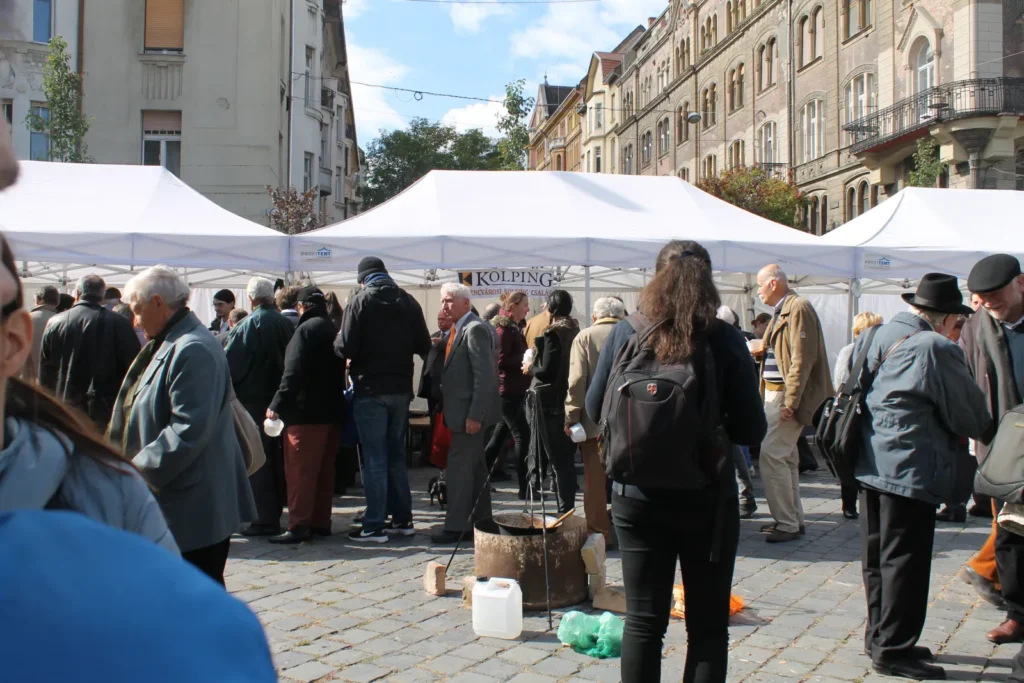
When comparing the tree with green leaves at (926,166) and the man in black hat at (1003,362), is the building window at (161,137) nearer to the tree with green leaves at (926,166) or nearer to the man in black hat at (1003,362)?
the tree with green leaves at (926,166)

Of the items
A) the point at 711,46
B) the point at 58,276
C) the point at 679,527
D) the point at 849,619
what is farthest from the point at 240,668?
the point at 711,46

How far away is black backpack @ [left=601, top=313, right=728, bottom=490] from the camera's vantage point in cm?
319

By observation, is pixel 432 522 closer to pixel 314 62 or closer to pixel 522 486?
pixel 522 486

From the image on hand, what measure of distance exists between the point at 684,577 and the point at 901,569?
146cm

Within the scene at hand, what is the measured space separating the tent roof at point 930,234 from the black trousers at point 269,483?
23.0ft

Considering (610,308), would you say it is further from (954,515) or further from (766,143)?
(766,143)

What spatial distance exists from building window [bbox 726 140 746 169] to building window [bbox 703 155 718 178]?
4.54 feet

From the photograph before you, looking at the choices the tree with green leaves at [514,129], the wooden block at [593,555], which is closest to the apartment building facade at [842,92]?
the tree with green leaves at [514,129]

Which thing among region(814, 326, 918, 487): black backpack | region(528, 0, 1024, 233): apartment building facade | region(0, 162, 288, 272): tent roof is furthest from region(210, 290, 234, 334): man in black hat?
region(528, 0, 1024, 233): apartment building facade

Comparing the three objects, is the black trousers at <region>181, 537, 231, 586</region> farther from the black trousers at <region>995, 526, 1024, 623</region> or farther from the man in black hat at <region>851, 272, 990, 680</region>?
the black trousers at <region>995, 526, 1024, 623</region>

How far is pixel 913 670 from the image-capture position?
4.23 meters

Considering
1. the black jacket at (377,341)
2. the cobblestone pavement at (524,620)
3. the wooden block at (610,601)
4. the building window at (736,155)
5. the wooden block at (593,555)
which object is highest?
the building window at (736,155)

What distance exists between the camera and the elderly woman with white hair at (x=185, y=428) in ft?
11.2

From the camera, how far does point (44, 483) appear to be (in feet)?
4.22
